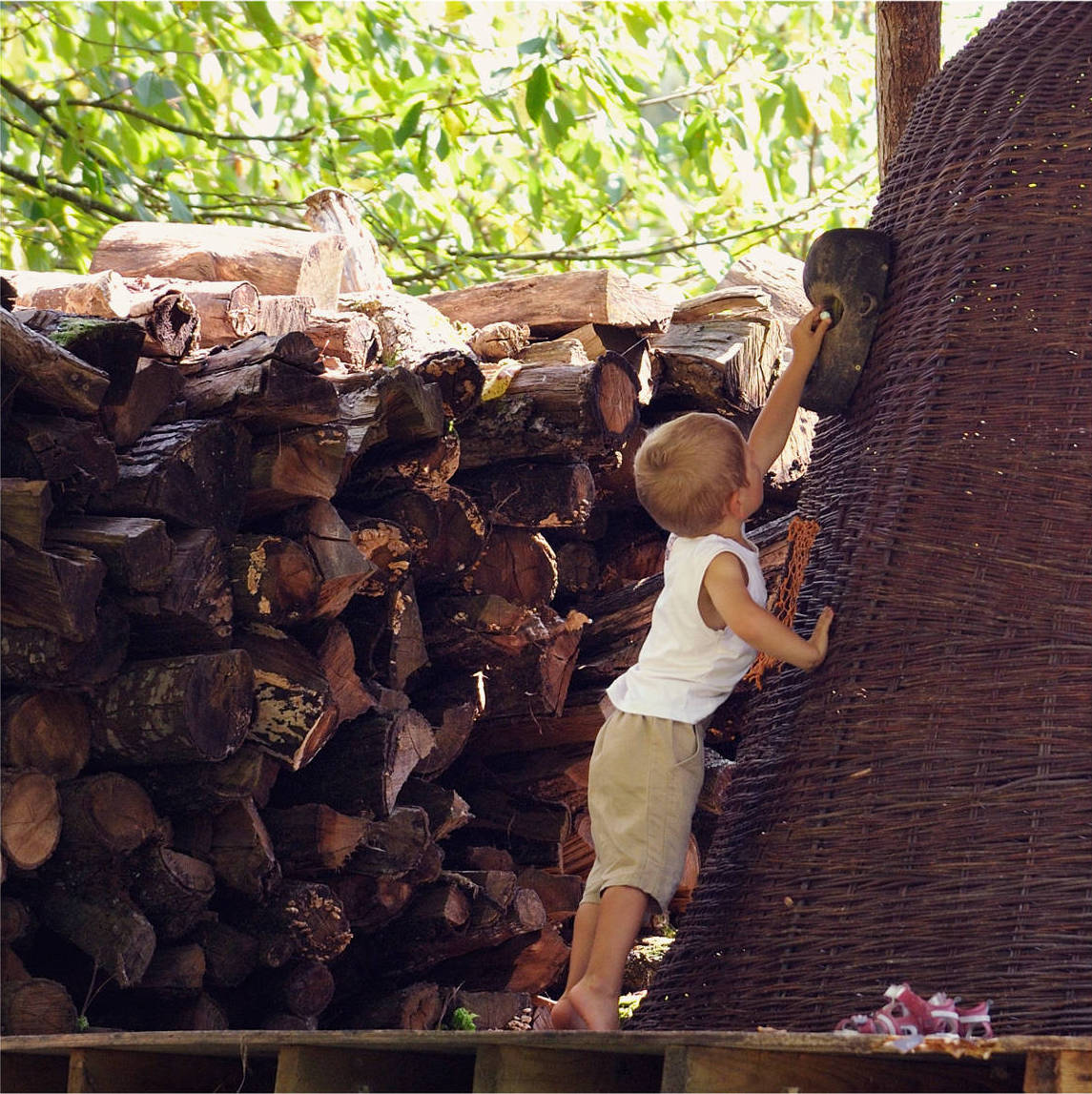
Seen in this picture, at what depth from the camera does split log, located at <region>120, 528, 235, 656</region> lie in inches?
112

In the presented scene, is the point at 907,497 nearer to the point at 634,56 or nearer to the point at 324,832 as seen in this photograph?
the point at 324,832

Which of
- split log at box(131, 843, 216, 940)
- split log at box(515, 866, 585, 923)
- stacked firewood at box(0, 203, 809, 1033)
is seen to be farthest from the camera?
split log at box(515, 866, 585, 923)

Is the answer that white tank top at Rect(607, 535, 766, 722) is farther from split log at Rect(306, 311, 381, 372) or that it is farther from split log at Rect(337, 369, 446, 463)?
split log at Rect(306, 311, 381, 372)

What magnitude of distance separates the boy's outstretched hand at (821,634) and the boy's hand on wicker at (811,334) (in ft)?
1.64

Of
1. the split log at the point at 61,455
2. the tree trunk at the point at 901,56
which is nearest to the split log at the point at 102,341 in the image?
the split log at the point at 61,455

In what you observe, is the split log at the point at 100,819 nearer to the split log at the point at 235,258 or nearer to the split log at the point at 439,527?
the split log at the point at 439,527

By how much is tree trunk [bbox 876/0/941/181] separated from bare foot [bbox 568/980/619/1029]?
7.45ft

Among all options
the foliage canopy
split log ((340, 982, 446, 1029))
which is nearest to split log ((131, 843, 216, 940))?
split log ((340, 982, 446, 1029))

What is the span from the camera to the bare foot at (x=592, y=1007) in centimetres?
256

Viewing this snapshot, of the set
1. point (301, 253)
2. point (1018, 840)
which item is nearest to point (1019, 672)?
point (1018, 840)

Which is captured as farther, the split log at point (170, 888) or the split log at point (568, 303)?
the split log at point (568, 303)

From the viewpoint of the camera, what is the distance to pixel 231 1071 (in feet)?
8.82

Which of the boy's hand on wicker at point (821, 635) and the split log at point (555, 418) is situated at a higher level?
the split log at point (555, 418)

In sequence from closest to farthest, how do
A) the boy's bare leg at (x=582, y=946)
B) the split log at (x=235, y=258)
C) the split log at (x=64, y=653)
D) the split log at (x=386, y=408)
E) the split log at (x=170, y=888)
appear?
the boy's bare leg at (x=582, y=946) → the split log at (x=64, y=653) → the split log at (x=170, y=888) → the split log at (x=386, y=408) → the split log at (x=235, y=258)
